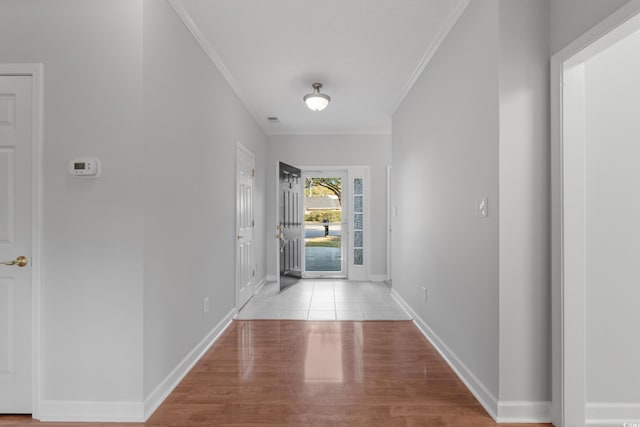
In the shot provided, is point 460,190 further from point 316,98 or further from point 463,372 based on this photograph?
point 316,98

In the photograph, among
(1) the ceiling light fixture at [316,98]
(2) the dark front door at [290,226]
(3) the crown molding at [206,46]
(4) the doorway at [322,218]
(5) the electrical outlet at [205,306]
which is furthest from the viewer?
(4) the doorway at [322,218]

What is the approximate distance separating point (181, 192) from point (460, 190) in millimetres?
2033

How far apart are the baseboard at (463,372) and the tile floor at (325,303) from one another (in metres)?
0.57

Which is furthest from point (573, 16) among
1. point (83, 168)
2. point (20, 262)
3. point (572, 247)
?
point (20, 262)

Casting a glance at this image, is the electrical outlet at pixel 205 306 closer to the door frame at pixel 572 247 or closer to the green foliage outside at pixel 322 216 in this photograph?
Answer: the door frame at pixel 572 247

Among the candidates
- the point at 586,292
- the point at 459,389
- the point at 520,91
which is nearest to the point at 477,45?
the point at 520,91

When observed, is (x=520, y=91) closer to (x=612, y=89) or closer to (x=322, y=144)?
(x=612, y=89)

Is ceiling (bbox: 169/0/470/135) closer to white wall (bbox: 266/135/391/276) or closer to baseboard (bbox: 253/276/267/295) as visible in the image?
white wall (bbox: 266/135/391/276)

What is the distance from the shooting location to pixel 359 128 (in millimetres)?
5742

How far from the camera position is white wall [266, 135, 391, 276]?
598 centimetres

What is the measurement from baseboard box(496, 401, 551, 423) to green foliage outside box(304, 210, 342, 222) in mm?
4566

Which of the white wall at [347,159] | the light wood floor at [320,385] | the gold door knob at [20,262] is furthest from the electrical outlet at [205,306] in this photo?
the white wall at [347,159]

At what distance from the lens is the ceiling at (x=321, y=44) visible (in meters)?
2.41

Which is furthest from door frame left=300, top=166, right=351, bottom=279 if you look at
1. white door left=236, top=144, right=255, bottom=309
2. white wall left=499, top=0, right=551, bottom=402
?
white wall left=499, top=0, right=551, bottom=402
